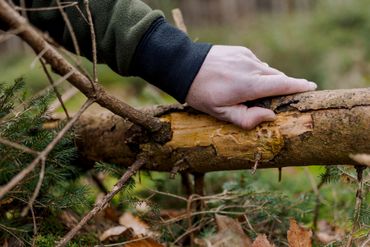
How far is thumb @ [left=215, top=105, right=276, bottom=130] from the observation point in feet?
5.41

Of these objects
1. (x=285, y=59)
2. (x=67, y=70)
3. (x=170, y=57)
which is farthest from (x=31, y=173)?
(x=285, y=59)

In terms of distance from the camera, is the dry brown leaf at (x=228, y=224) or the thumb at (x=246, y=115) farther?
the dry brown leaf at (x=228, y=224)

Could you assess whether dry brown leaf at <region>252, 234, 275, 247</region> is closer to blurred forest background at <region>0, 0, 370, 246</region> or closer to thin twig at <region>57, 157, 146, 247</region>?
blurred forest background at <region>0, 0, 370, 246</region>

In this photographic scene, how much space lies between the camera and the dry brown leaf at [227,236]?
1.80 meters

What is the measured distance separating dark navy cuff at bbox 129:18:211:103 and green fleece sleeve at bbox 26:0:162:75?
0.03m

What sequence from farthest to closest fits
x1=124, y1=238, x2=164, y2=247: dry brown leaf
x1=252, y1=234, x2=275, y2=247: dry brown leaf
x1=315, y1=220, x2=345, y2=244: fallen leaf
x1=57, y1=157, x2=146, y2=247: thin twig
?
x1=315, y1=220, x2=345, y2=244: fallen leaf
x1=124, y1=238, x2=164, y2=247: dry brown leaf
x1=252, y1=234, x2=275, y2=247: dry brown leaf
x1=57, y1=157, x2=146, y2=247: thin twig

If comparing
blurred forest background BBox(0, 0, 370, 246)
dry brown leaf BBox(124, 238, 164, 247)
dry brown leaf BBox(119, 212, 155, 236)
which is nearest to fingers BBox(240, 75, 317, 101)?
blurred forest background BBox(0, 0, 370, 246)

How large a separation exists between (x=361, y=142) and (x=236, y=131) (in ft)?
1.37

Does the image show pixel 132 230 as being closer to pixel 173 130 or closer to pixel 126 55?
pixel 173 130

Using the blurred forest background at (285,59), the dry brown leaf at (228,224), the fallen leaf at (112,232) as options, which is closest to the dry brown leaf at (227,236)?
the dry brown leaf at (228,224)

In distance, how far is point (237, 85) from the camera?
1.65m

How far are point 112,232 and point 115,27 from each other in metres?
0.77

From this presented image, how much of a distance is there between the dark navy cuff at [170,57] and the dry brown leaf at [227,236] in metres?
0.51

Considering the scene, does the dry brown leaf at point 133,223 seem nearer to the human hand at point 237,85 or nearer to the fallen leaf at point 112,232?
the fallen leaf at point 112,232
